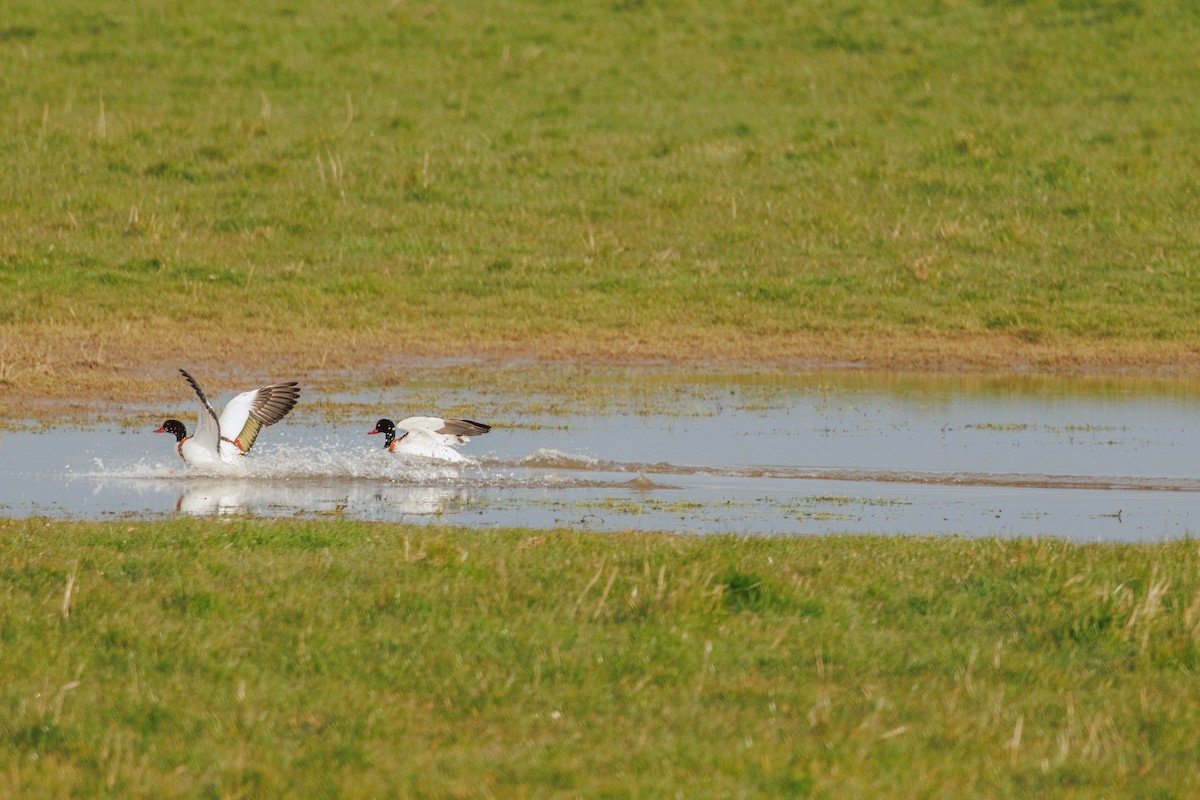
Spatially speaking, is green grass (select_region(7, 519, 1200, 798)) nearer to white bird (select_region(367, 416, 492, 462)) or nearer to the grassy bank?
white bird (select_region(367, 416, 492, 462))

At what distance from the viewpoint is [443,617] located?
766cm

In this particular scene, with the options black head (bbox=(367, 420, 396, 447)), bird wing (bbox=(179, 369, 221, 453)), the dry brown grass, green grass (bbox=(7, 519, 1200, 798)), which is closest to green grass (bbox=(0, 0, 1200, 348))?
the dry brown grass

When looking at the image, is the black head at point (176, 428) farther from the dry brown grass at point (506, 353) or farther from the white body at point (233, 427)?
the dry brown grass at point (506, 353)

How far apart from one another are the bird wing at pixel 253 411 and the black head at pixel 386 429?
67cm

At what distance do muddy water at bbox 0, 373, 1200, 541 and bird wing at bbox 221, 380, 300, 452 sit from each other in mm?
230

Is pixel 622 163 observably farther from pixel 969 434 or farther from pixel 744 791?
pixel 744 791

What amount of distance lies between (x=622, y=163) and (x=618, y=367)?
24.8 ft

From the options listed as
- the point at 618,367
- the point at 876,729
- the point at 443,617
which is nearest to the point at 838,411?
the point at 618,367

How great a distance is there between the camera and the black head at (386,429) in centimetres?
1377

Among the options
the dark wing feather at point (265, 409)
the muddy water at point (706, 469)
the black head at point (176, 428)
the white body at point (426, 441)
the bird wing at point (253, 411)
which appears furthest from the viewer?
the black head at point (176, 428)

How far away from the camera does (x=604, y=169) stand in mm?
25328

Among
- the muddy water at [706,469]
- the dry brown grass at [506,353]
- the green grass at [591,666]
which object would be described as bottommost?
the green grass at [591,666]

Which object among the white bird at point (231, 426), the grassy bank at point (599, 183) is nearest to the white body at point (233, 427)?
the white bird at point (231, 426)

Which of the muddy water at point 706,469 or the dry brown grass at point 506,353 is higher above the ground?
the dry brown grass at point 506,353
